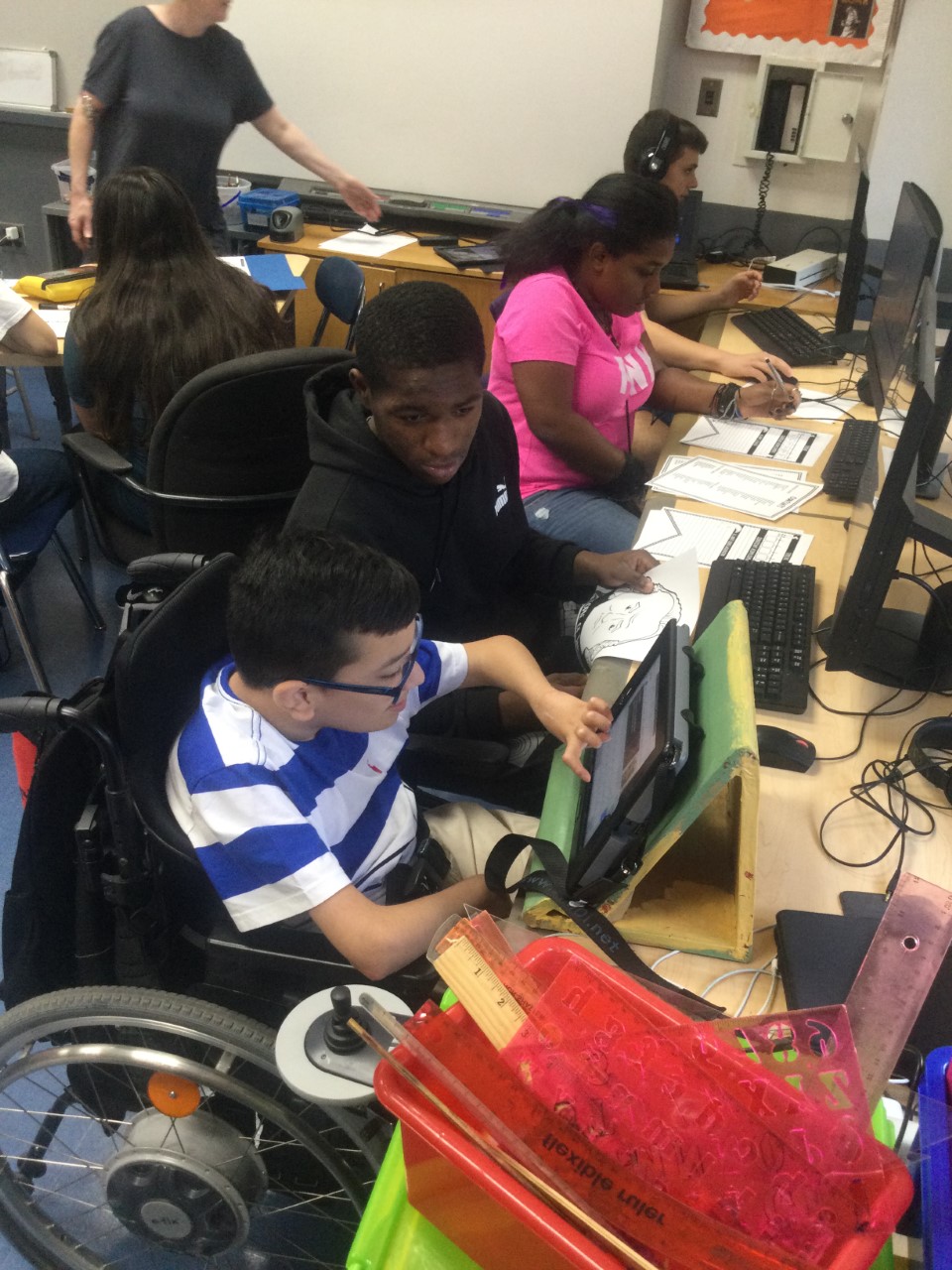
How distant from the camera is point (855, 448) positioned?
2068 mm

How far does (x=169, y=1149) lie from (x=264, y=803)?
42cm

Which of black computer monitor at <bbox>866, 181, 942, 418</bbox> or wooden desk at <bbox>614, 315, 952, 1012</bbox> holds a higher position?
black computer monitor at <bbox>866, 181, 942, 418</bbox>

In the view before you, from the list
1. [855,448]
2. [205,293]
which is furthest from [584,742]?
[205,293]

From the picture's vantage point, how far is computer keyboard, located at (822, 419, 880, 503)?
76.1 inches

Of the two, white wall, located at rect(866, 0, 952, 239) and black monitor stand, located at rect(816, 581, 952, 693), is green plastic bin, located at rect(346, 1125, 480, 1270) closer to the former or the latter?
black monitor stand, located at rect(816, 581, 952, 693)

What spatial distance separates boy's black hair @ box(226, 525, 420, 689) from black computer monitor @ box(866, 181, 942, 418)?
3.94 feet

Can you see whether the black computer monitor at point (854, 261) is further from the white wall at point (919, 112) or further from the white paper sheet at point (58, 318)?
the white paper sheet at point (58, 318)

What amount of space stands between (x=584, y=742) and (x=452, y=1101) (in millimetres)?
547

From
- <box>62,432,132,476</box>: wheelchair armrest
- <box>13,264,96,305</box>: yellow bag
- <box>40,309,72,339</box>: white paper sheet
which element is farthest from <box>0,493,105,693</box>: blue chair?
<box>13,264,96,305</box>: yellow bag

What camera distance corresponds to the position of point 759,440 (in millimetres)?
2154

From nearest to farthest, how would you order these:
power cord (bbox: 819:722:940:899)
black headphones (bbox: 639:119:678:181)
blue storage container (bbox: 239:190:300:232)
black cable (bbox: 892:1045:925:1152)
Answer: black cable (bbox: 892:1045:925:1152) < power cord (bbox: 819:722:940:899) < black headphones (bbox: 639:119:678:181) < blue storage container (bbox: 239:190:300:232)

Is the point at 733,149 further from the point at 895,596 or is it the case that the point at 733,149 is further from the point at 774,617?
the point at 774,617

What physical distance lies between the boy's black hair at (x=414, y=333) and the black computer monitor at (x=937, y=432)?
61cm

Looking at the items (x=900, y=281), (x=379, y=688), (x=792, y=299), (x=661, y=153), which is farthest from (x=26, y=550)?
(x=792, y=299)
